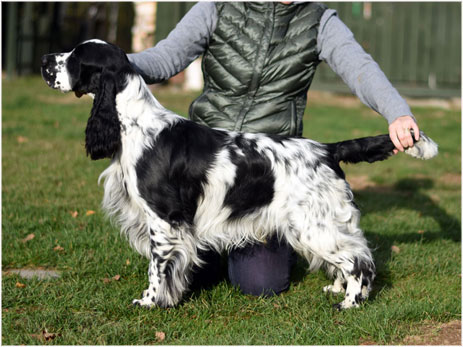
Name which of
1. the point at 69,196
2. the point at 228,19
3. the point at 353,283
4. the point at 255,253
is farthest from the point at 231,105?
the point at 69,196

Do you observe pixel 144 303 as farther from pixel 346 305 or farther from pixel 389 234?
pixel 389 234

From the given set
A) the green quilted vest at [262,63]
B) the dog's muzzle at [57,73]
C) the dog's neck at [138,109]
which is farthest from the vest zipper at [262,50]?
the dog's muzzle at [57,73]

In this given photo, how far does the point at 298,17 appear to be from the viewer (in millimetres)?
3961

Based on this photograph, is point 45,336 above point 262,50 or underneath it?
underneath

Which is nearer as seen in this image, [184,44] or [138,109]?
[138,109]

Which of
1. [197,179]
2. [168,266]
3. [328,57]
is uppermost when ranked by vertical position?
[328,57]

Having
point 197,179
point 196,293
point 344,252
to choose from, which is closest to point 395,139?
point 344,252

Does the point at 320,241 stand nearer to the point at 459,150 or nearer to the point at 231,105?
the point at 231,105

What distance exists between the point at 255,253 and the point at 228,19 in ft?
5.06

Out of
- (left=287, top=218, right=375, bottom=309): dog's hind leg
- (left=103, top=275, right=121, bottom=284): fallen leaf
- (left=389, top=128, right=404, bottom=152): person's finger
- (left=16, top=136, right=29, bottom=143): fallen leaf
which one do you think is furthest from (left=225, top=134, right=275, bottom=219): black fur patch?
(left=16, top=136, right=29, bottom=143): fallen leaf

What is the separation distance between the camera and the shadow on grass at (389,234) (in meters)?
4.11

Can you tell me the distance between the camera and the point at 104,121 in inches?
129

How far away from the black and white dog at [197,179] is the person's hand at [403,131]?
72 mm

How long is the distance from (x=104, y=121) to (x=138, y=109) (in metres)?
0.20
